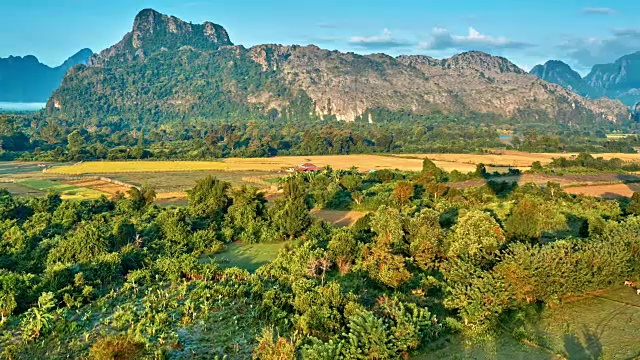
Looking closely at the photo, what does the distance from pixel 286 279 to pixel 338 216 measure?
58.6 feet

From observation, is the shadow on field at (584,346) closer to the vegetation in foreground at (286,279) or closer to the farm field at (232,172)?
the vegetation in foreground at (286,279)

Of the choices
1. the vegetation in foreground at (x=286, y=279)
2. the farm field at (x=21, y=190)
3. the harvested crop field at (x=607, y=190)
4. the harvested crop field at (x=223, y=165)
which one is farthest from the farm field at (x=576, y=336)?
the harvested crop field at (x=223, y=165)

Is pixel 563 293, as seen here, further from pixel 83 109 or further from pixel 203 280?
pixel 83 109

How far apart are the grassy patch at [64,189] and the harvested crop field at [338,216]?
19.9 metres

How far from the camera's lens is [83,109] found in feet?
645

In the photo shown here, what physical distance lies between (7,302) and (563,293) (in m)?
21.5

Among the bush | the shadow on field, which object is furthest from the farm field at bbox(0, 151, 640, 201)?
the shadow on field

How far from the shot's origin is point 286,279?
76.2ft

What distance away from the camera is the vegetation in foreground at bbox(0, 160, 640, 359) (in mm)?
17484

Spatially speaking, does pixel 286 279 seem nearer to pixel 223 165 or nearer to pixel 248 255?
pixel 248 255

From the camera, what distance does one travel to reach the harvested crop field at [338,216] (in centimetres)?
3862

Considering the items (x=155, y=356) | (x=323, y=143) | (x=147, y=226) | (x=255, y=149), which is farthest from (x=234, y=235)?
(x=323, y=143)

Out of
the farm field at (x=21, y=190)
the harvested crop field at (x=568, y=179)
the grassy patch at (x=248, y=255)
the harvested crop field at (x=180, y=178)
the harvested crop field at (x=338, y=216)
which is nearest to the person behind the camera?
the grassy patch at (x=248, y=255)

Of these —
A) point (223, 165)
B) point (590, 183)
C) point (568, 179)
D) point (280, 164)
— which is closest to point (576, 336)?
point (590, 183)
